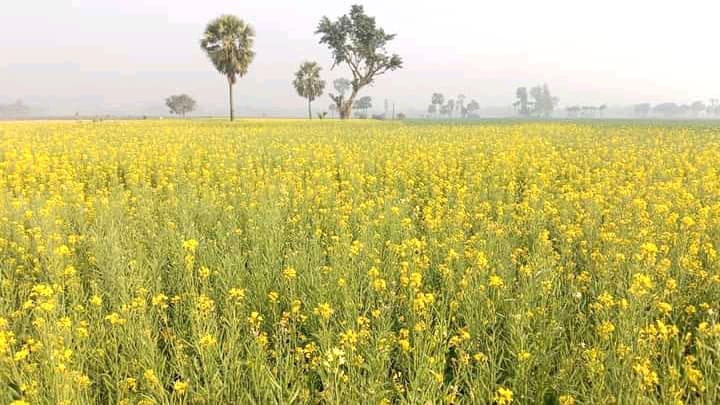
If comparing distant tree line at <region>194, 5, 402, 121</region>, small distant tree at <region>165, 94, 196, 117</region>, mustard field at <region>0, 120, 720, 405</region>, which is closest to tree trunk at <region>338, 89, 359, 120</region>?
distant tree line at <region>194, 5, 402, 121</region>

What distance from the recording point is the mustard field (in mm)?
2816

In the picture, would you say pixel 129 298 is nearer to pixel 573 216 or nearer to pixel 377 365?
pixel 377 365

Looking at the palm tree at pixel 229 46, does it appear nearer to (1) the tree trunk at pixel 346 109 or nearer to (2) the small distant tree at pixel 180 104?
(1) the tree trunk at pixel 346 109

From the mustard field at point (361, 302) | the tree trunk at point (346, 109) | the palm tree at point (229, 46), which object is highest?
the palm tree at point (229, 46)

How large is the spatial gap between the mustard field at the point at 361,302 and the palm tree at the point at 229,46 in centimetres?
4902

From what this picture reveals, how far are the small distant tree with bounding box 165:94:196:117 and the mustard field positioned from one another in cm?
16417

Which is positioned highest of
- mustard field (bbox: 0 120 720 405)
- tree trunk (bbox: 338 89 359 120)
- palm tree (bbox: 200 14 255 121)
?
palm tree (bbox: 200 14 255 121)

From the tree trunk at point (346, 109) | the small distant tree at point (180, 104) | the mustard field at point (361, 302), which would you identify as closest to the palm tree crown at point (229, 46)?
the tree trunk at point (346, 109)

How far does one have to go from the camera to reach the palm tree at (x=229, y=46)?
5359 centimetres

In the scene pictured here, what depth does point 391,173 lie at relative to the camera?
1066 cm

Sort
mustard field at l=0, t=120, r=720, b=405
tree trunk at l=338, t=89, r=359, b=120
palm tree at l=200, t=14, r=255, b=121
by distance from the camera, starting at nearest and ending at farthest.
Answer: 1. mustard field at l=0, t=120, r=720, b=405
2. palm tree at l=200, t=14, r=255, b=121
3. tree trunk at l=338, t=89, r=359, b=120

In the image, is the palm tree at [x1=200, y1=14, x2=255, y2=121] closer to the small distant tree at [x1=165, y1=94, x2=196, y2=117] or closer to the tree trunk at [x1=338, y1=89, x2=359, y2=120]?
the tree trunk at [x1=338, y1=89, x2=359, y2=120]

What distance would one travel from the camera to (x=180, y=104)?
158750 millimetres

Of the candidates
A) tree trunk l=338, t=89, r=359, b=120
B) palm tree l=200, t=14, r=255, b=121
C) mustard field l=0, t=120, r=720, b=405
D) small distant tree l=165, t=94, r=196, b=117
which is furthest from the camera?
small distant tree l=165, t=94, r=196, b=117
